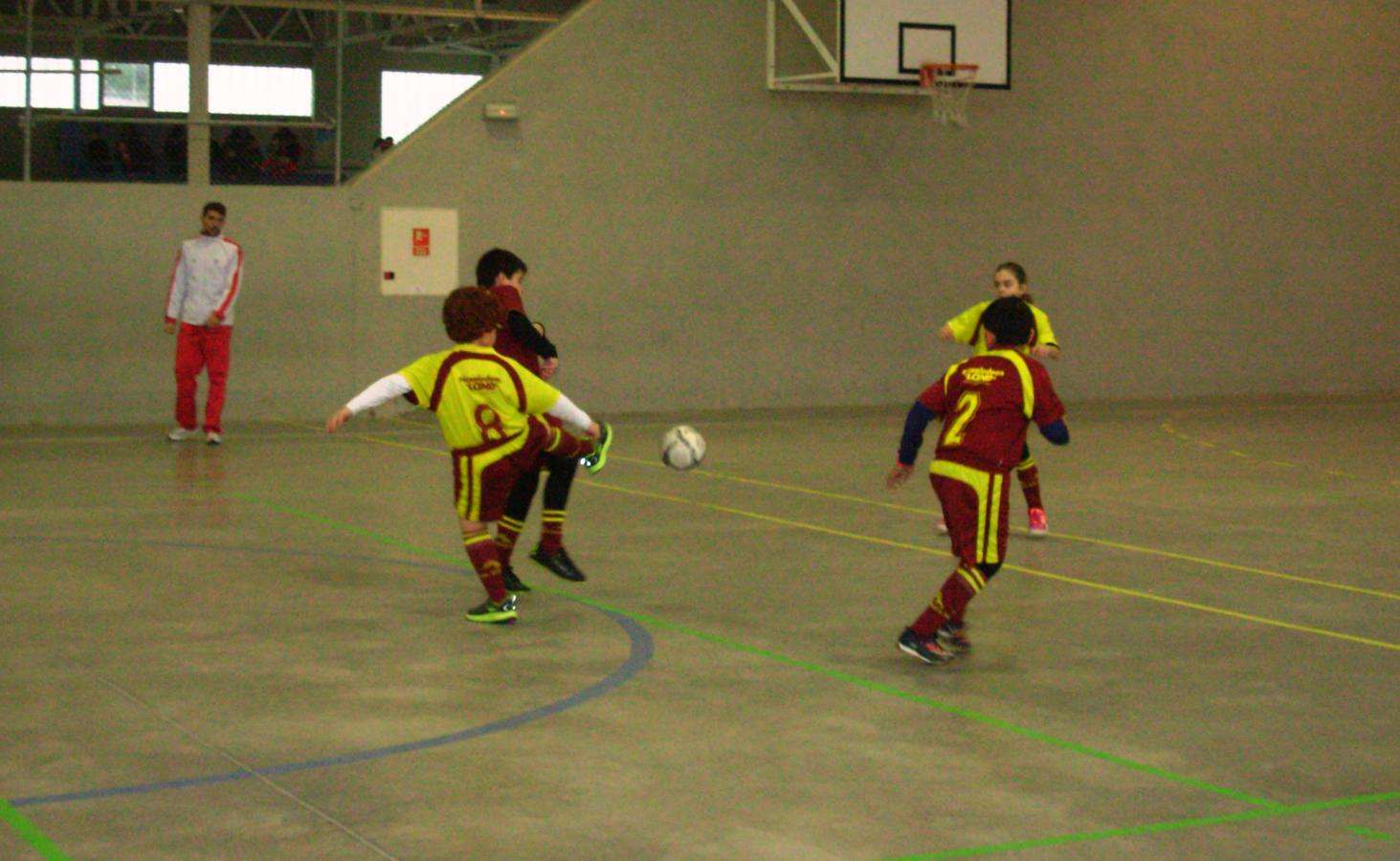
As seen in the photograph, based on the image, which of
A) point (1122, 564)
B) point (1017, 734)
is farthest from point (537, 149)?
point (1017, 734)

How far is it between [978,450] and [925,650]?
803 mm

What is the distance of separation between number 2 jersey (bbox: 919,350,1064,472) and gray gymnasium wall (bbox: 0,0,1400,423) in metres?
11.9

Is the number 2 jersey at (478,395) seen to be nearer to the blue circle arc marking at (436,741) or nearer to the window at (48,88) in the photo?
the blue circle arc marking at (436,741)

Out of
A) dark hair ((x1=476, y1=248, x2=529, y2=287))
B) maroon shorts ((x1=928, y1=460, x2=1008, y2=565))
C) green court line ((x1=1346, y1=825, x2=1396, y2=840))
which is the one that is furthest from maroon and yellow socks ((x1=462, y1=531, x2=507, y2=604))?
green court line ((x1=1346, y1=825, x2=1396, y2=840))

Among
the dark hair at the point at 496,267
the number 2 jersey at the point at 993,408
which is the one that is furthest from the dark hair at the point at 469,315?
the number 2 jersey at the point at 993,408

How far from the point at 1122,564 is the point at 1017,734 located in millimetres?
3831

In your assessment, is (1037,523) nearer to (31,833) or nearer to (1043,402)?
(1043,402)

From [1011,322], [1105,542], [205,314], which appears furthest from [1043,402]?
[205,314]

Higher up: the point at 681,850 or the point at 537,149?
the point at 537,149

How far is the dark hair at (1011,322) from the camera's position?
7.01m

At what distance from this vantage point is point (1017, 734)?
19.0 feet

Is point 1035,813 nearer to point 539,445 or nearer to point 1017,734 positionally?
point 1017,734

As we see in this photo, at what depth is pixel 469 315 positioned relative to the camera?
7.55m

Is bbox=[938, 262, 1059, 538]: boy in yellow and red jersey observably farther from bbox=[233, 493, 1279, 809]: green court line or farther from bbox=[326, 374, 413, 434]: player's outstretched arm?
bbox=[326, 374, 413, 434]: player's outstretched arm
